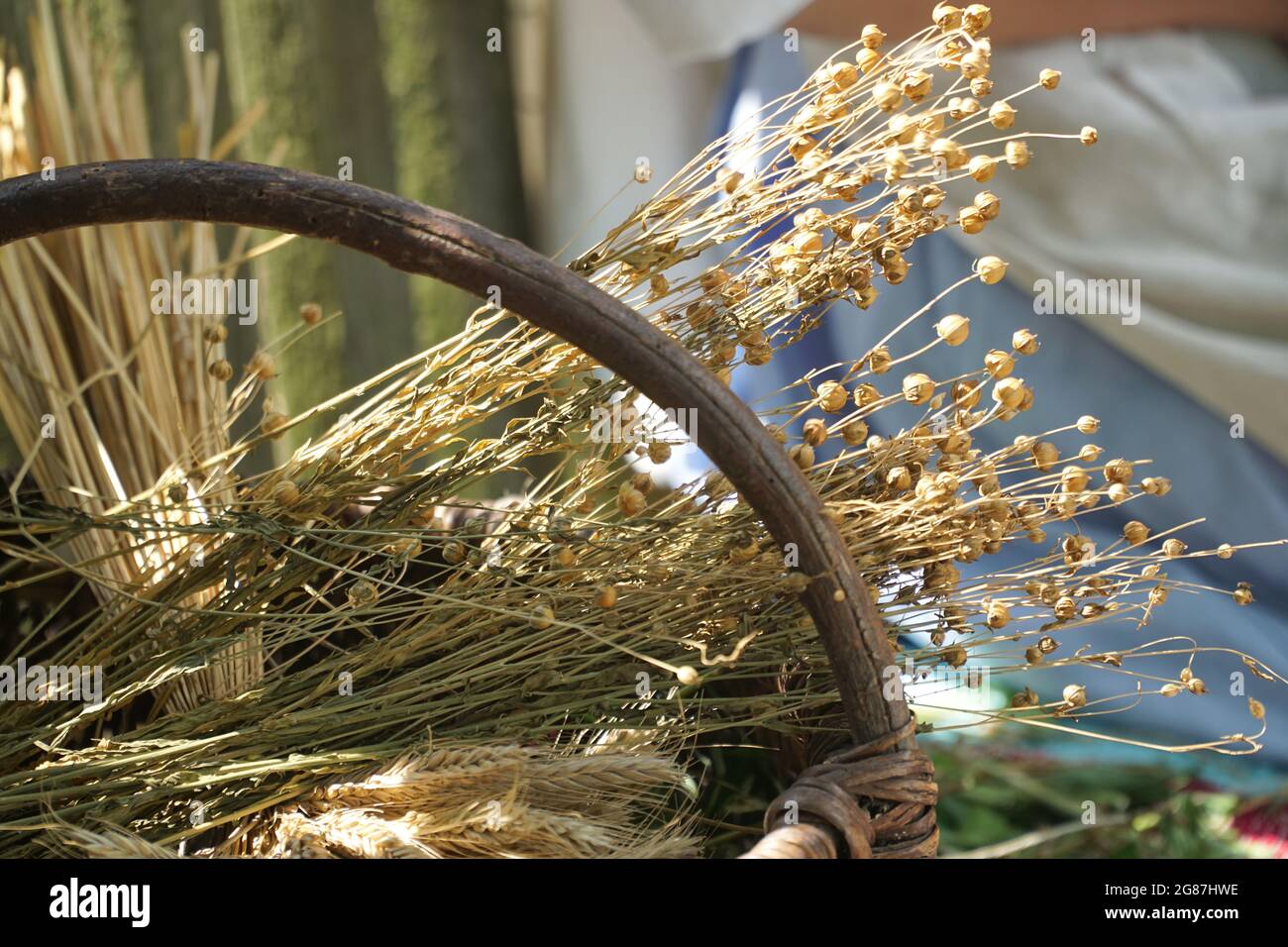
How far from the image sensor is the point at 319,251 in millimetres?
1301

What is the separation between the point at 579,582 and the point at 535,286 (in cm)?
14

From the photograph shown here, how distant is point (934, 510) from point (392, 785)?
24cm

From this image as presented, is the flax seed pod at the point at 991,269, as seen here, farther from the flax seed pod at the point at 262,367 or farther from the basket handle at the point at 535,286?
the flax seed pod at the point at 262,367

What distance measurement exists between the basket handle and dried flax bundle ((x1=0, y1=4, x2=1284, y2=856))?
36 mm

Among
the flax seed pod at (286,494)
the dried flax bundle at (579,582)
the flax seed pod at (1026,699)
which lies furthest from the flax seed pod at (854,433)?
the flax seed pod at (286,494)

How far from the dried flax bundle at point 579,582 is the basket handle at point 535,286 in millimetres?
36

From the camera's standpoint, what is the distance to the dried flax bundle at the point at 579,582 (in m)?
0.45

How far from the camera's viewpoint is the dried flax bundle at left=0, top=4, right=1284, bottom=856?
1.48ft

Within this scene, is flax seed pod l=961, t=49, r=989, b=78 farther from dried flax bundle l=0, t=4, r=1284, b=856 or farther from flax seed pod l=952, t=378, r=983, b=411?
flax seed pod l=952, t=378, r=983, b=411

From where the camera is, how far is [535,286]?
1.32ft

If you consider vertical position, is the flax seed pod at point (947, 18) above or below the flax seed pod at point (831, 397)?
above

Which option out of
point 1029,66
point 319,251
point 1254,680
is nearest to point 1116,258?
point 1029,66

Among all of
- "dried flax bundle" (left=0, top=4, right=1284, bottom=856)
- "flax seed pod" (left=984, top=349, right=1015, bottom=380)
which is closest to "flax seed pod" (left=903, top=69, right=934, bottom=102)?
"dried flax bundle" (left=0, top=4, right=1284, bottom=856)
